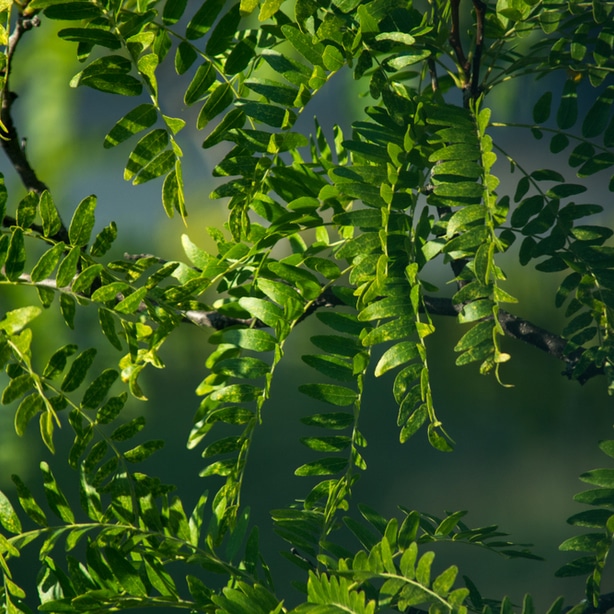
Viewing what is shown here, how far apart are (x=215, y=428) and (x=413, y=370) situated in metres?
Answer: 0.70

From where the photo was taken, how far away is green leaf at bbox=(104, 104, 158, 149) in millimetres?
420

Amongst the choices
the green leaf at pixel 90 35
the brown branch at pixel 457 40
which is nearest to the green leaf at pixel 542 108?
the brown branch at pixel 457 40

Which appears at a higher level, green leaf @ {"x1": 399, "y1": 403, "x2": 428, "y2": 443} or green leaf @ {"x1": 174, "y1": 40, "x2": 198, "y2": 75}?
green leaf @ {"x1": 174, "y1": 40, "x2": 198, "y2": 75}

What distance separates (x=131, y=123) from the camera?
42 centimetres

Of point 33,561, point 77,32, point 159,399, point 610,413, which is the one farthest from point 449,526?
point 33,561

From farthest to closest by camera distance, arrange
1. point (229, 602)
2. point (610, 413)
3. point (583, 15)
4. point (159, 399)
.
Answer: point (159, 399)
point (610, 413)
point (583, 15)
point (229, 602)

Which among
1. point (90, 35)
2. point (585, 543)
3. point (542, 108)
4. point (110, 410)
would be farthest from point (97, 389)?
point (542, 108)

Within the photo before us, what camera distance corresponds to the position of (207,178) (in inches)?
42.3

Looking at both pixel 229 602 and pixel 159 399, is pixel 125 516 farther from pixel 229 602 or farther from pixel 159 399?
pixel 159 399

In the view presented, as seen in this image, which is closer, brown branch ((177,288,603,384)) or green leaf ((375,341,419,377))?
green leaf ((375,341,419,377))

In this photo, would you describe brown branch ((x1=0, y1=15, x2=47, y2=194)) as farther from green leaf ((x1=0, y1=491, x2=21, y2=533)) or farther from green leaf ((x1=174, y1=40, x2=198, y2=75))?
green leaf ((x1=0, y1=491, x2=21, y2=533))

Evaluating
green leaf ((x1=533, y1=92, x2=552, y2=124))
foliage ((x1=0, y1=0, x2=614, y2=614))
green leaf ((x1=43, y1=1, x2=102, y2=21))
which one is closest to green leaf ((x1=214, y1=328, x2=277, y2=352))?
foliage ((x1=0, y1=0, x2=614, y2=614))

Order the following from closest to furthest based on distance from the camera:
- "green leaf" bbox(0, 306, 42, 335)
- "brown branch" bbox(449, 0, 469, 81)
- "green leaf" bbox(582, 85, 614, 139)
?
"green leaf" bbox(0, 306, 42, 335), "brown branch" bbox(449, 0, 469, 81), "green leaf" bbox(582, 85, 614, 139)

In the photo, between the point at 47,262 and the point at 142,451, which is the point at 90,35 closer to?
the point at 47,262
